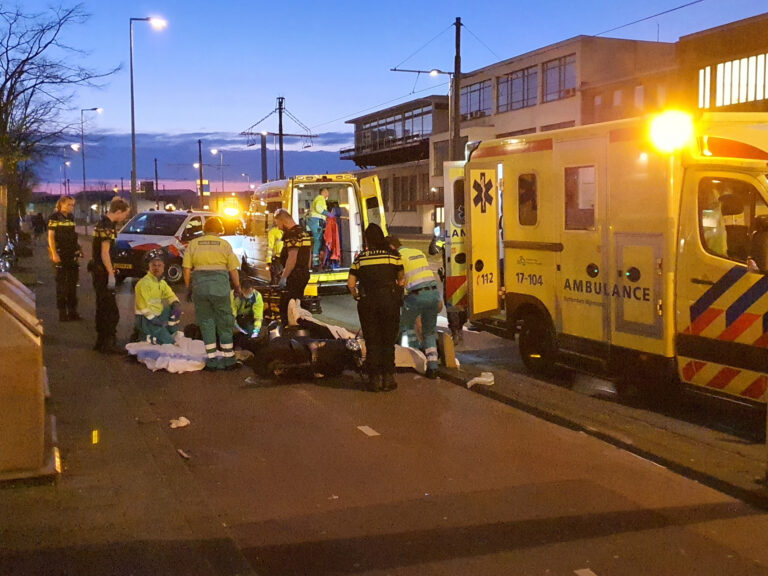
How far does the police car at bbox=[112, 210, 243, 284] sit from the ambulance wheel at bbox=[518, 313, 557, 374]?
1101cm

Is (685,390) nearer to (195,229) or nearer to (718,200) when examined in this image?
(718,200)

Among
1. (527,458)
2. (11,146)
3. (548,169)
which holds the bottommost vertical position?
(527,458)

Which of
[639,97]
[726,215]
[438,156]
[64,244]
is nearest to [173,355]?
[64,244]

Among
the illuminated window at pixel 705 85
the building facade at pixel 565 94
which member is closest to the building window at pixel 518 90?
the building facade at pixel 565 94

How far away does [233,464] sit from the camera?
241 inches

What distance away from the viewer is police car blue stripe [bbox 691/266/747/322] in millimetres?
6688

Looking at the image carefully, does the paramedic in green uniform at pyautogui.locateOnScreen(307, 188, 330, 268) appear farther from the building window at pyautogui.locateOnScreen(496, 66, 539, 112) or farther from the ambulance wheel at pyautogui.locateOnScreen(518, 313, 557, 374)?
the building window at pyautogui.locateOnScreen(496, 66, 539, 112)

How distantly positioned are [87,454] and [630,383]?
17.4ft

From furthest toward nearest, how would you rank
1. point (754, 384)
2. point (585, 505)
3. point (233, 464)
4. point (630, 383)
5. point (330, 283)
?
point (330, 283)
point (630, 383)
point (754, 384)
point (233, 464)
point (585, 505)

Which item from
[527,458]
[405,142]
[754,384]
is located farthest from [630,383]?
[405,142]

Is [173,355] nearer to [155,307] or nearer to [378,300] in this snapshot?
Answer: [155,307]

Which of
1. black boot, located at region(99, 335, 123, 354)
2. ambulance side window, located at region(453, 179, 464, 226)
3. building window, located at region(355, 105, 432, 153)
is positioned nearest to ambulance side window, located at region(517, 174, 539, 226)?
ambulance side window, located at region(453, 179, 464, 226)

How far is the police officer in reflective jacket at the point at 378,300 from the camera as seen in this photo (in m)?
8.34

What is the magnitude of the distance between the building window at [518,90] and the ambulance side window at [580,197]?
42.7 metres
